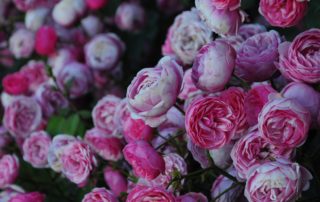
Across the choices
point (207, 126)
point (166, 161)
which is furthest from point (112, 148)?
point (207, 126)

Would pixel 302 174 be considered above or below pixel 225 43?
below

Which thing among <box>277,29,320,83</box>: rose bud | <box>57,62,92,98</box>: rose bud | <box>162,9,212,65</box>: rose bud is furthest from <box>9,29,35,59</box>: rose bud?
<box>277,29,320,83</box>: rose bud

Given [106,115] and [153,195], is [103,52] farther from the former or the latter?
[153,195]

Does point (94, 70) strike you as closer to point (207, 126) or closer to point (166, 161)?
point (166, 161)

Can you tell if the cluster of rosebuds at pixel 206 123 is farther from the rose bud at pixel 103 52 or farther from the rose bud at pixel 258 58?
the rose bud at pixel 103 52

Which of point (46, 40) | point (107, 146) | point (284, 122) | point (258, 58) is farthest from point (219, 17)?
point (46, 40)
